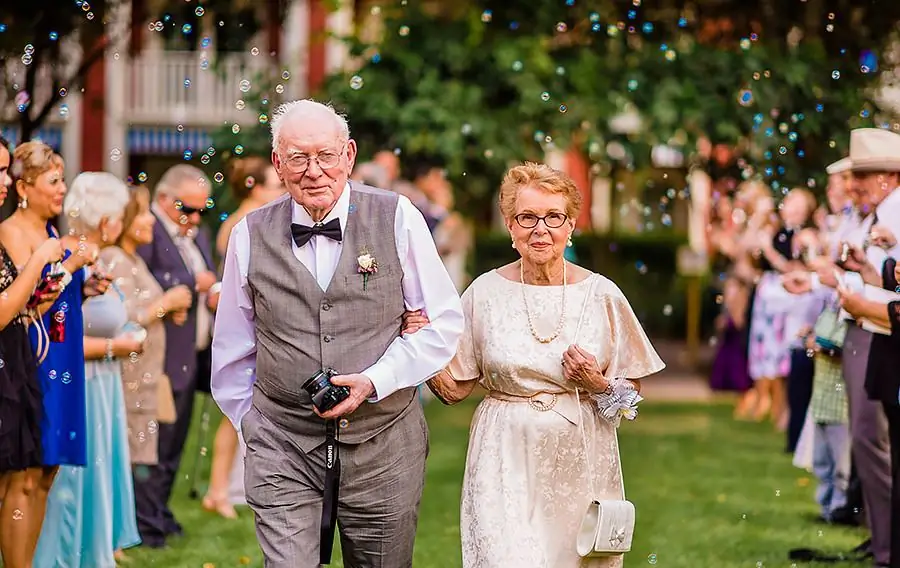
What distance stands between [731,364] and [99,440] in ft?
33.7

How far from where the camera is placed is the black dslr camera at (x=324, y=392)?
505cm

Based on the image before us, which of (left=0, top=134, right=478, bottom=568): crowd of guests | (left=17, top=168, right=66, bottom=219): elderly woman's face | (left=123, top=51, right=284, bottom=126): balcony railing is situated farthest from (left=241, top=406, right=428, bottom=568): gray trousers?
(left=123, top=51, right=284, bottom=126): balcony railing

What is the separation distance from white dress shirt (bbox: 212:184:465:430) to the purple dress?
1195 centimetres

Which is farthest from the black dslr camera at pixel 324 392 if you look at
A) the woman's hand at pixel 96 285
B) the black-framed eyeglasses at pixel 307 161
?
the woman's hand at pixel 96 285

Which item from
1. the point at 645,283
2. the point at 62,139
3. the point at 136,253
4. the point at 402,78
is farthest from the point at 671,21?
the point at 62,139

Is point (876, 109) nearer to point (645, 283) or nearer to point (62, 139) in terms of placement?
point (645, 283)

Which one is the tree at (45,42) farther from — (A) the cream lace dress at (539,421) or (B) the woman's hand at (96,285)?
(A) the cream lace dress at (539,421)

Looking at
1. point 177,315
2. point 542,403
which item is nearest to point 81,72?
point 177,315

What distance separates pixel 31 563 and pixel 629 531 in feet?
9.05

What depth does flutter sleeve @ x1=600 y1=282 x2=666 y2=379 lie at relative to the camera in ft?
19.5

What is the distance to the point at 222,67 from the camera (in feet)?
45.0

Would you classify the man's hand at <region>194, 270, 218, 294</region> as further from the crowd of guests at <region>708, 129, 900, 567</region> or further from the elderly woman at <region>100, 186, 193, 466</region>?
the crowd of guests at <region>708, 129, 900, 567</region>

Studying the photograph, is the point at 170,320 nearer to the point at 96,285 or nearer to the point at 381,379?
the point at 96,285

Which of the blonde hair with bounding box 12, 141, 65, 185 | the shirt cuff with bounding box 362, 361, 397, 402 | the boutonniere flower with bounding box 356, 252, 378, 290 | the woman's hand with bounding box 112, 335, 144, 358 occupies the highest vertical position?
the blonde hair with bounding box 12, 141, 65, 185
